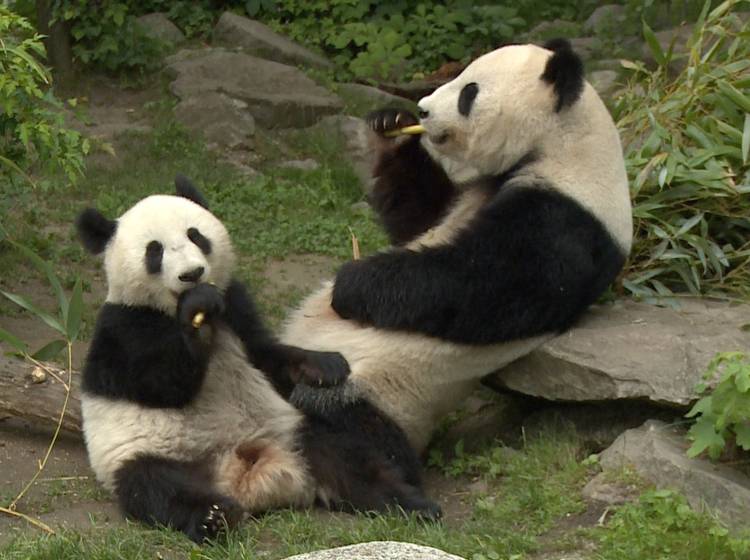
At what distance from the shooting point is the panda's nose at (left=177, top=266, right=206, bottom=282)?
521cm

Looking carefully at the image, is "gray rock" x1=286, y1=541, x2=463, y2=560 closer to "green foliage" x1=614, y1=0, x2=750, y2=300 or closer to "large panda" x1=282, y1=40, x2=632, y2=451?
"large panda" x1=282, y1=40, x2=632, y2=451

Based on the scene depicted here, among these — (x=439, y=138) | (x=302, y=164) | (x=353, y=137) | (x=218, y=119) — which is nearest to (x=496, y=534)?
(x=439, y=138)

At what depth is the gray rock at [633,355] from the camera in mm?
5543

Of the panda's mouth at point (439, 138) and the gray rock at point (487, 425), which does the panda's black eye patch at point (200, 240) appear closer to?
the panda's mouth at point (439, 138)

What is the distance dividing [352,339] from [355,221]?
12.1 ft

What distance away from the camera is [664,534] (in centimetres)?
478

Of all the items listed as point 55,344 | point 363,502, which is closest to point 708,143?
point 363,502

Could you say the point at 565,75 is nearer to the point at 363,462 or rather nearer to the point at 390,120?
the point at 390,120

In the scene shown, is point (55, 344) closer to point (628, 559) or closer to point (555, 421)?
point (555, 421)

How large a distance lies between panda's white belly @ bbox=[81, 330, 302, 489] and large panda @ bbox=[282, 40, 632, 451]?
9.4 inches

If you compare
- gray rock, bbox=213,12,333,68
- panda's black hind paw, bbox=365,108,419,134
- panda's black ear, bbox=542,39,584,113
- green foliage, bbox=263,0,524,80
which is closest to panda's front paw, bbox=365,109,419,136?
panda's black hind paw, bbox=365,108,419,134

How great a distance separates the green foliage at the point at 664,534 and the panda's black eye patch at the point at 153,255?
6.69 ft

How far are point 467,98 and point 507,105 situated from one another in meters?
0.21

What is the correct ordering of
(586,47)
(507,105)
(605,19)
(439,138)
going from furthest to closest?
(605,19)
(586,47)
(439,138)
(507,105)
